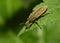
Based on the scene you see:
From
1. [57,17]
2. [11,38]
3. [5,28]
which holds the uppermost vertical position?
[5,28]

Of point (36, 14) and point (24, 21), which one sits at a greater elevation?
point (24, 21)

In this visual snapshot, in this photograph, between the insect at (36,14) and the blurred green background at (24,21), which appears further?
the insect at (36,14)

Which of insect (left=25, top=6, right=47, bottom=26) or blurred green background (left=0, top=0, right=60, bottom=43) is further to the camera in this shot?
insect (left=25, top=6, right=47, bottom=26)

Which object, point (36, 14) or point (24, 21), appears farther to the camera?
point (24, 21)

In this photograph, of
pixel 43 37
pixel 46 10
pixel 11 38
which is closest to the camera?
pixel 46 10

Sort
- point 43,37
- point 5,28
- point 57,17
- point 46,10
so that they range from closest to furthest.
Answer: point 57,17 → point 46,10 → point 43,37 → point 5,28

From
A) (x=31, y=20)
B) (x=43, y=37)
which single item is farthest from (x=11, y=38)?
(x=31, y=20)

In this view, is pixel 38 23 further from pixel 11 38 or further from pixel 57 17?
pixel 11 38

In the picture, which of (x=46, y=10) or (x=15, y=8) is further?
(x=15, y=8)
